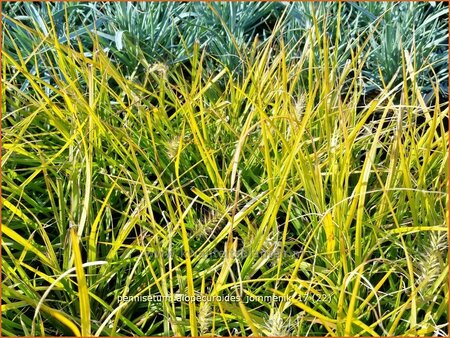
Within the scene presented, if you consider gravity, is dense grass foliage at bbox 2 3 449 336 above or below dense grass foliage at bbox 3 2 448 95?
below

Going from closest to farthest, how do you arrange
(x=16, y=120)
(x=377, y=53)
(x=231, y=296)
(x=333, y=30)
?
(x=231, y=296) < (x=16, y=120) < (x=377, y=53) < (x=333, y=30)

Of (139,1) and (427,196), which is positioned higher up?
(139,1)

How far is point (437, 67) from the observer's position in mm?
2008

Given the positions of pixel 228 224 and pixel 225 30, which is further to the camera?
pixel 225 30

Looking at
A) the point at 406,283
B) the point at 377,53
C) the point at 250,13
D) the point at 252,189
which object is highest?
the point at 250,13

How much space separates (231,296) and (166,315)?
14cm

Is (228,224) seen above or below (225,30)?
below

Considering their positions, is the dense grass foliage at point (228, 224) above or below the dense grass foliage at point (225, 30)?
below

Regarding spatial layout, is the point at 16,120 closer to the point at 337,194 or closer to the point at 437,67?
the point at 337,194

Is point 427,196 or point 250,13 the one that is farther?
point 250,13

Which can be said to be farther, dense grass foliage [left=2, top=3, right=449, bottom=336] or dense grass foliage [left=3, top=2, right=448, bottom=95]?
dense grass foliage [left=3, top=2, right=448, bottom=95]

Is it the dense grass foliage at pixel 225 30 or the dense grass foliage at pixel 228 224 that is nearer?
the dense grass foliage at pixel 228 224

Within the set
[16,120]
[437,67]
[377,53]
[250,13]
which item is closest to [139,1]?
[250,13]

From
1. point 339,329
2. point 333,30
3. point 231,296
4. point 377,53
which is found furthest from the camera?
point 333,30
